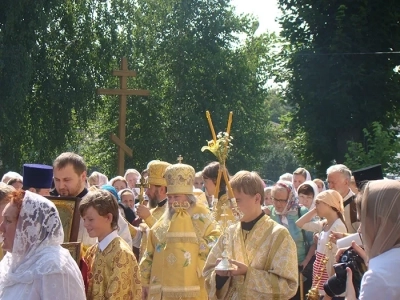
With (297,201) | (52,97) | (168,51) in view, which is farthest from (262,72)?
(297,201)

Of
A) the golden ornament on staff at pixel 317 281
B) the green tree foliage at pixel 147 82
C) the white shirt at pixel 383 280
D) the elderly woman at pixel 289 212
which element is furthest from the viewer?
the green tree foliage at pixel 147 82

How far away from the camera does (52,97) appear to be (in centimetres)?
2630

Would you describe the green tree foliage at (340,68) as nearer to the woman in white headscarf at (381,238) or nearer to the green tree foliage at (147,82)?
the green tree foliage at (147,82)

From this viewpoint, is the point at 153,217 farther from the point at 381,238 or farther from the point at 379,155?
the point at 379,155

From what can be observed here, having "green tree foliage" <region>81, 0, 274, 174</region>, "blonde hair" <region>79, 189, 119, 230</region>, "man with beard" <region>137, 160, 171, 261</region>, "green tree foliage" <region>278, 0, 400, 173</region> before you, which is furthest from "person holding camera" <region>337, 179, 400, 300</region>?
"green tree foliage" <region>81, 0, 274, 174</region>

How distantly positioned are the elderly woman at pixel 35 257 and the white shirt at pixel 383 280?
61.5 inches

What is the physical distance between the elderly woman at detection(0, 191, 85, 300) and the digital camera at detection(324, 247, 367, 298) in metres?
1.28

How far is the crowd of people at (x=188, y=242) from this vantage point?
3.54 m

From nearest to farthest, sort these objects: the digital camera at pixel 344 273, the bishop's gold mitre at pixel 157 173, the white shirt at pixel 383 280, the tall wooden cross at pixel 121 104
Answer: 1. the white shirt at pixel 383 280
2. the digital camera at pixel 344 273
3. the bishop's gold mitre at pixel 157 173
4. the tall wooden cross at pixel 121 104

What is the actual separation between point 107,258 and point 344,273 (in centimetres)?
165

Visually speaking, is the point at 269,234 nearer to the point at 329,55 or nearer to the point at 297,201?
the point at 297,201

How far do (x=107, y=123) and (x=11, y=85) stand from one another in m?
9.65

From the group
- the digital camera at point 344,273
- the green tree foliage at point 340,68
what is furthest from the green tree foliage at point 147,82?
the digital camera at point 344,273

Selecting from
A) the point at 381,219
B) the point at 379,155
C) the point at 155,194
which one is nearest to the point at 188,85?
the point at 379,155
